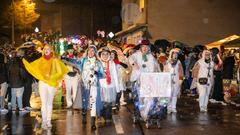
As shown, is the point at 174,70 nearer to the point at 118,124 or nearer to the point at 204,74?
the point at 204,74

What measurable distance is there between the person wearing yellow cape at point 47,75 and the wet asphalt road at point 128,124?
50 cm

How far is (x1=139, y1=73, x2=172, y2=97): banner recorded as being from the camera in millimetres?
12438

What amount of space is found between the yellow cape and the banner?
2043 mm

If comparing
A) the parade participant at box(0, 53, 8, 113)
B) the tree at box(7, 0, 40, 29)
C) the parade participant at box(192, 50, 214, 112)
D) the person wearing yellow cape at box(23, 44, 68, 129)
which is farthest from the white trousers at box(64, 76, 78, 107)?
the tree at box(7, 0, 40, 29)

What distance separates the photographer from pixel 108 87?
13.0 m

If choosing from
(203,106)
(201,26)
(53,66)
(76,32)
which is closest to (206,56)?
(203,106)

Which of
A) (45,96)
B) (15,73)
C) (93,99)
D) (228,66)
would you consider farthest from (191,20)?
(45,96)

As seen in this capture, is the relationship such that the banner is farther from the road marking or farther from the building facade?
the building facade

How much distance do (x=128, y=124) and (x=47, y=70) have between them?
2617 millimetres

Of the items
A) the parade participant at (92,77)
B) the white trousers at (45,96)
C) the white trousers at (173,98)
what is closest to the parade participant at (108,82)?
the parade participant at (92,77)

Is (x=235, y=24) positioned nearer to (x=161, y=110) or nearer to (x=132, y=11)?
(x=132, y=11)

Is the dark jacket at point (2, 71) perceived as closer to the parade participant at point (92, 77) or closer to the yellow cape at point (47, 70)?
the yellow cape at point (47, 70)

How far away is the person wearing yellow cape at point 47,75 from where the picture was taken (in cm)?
1241

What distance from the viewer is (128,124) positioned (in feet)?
44.1
